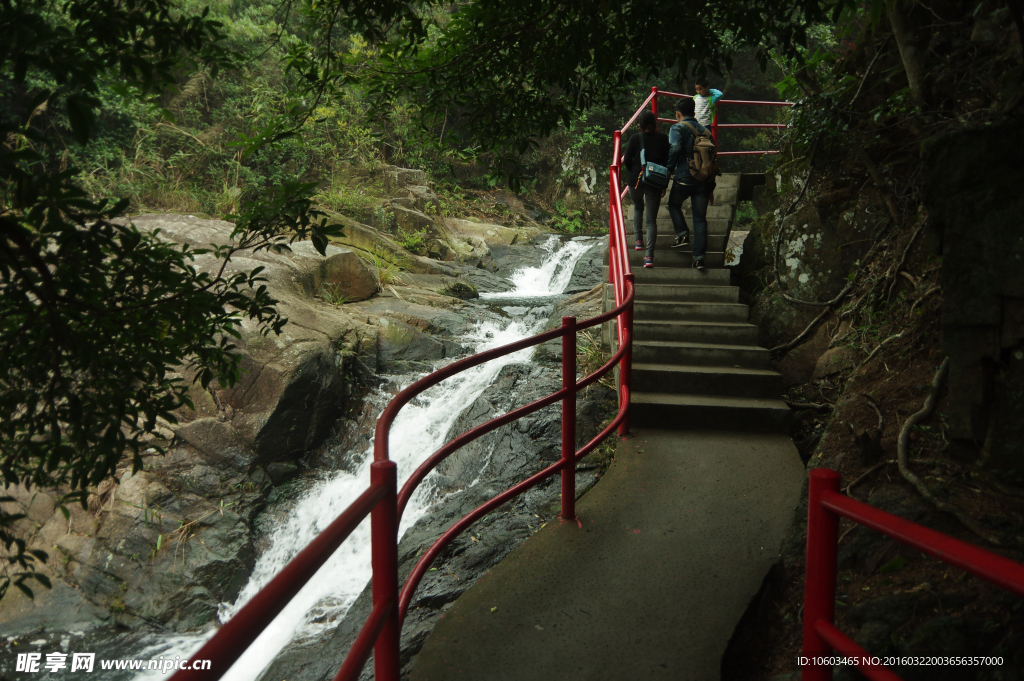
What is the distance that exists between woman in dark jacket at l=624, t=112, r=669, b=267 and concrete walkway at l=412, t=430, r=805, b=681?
3.01 metres

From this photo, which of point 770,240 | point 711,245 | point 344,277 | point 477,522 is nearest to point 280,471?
point 477,522

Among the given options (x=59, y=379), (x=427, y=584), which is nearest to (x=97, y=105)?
(x=59, y=379)

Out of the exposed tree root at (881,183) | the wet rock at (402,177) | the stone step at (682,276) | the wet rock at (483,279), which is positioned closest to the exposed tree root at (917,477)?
the exposed tree root at (881,183)

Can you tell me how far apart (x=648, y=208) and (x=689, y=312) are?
1315 millimetres

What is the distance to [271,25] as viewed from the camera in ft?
A: 54.4

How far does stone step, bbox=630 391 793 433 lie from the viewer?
466 cm

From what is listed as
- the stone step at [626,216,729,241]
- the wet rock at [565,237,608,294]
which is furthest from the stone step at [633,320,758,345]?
the wet rock at [565,237,608,294]

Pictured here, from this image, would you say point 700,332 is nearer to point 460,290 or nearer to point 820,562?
point 820,562

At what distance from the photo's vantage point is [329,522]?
5816mm

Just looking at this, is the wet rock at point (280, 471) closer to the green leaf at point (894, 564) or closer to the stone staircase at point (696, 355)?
the stone staircase at point (696, 355)

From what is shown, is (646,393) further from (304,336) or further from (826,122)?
(304,336)

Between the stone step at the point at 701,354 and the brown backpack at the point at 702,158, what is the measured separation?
183 cm

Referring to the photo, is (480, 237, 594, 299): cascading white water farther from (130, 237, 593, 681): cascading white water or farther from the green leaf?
the green leaf

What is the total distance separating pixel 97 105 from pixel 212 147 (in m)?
13.7
